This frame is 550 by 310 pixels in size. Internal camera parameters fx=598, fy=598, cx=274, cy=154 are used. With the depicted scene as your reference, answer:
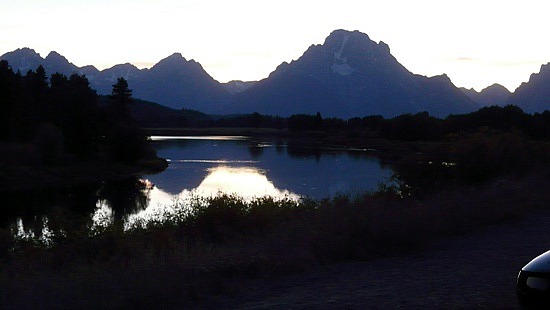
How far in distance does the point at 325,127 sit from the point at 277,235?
145 m

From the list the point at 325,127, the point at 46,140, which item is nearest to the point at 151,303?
the point at 46,140

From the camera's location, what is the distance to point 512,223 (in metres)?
12.5

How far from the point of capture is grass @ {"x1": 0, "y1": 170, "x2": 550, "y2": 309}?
25.0 ft

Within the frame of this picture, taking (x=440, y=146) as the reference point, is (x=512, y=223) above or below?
below

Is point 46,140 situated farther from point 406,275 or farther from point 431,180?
point 406,275

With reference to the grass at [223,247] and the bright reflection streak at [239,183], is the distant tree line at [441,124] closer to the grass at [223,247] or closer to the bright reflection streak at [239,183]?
the grass at [223,247]

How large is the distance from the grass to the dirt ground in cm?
41

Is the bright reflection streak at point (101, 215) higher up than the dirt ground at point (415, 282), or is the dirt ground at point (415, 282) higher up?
the dirt ground at point (415, 282)

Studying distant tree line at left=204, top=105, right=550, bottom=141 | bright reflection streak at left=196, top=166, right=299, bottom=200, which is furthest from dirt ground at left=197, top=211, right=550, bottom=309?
bright reflection streak at left=196, top=166, right=299, bottom=200

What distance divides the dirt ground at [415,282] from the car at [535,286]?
A: 121 cm

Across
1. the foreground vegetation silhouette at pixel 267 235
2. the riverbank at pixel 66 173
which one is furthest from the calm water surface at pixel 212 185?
the foreground vegetation silhouette at pixel 267 235

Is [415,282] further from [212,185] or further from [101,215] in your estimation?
[212,185]

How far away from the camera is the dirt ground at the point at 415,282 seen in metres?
7.02

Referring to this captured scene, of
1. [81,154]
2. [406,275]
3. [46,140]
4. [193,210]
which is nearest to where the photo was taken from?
[406,275]
